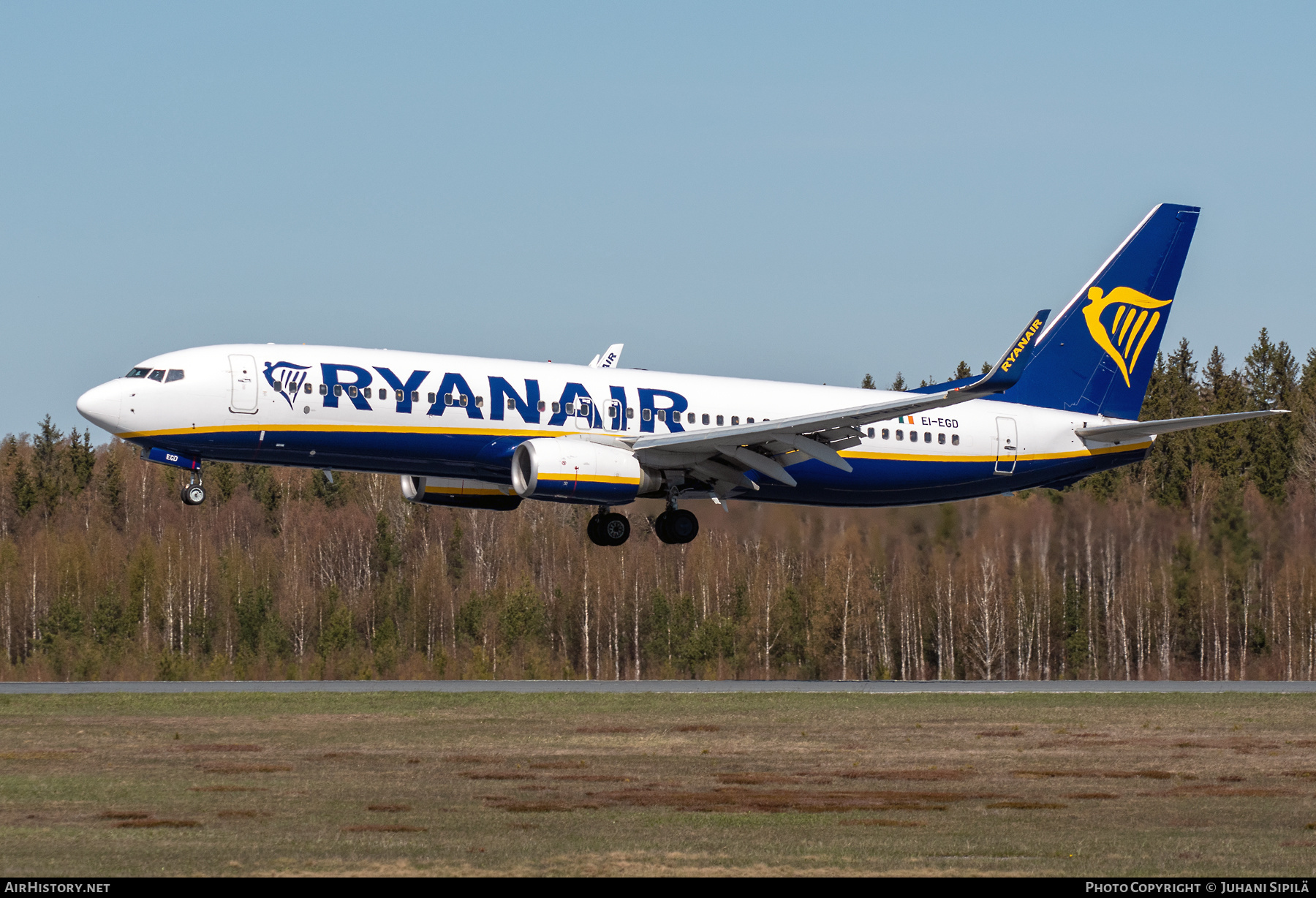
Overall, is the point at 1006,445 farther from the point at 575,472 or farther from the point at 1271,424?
the point at 1271,424

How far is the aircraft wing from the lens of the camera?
37.8 m

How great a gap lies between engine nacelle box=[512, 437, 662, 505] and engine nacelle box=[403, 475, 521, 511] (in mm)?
3978

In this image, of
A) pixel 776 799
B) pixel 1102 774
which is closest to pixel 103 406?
pixel 776 799

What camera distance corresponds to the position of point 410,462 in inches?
1519

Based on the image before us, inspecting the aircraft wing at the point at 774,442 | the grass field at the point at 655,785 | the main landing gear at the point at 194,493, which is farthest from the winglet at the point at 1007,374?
the main landing gear at the point at 194,493

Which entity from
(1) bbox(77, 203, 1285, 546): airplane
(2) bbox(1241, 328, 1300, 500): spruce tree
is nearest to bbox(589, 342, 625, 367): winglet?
(1) bbox(77, 203, 1285, 546): airplane

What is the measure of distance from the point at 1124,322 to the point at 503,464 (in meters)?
20.9

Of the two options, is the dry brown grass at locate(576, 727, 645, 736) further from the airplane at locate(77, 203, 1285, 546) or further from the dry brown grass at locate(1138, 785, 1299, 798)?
the dry brown grass at locate(1138, 785, 1299, 798)

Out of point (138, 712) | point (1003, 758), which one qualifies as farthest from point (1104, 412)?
point (138, 712)

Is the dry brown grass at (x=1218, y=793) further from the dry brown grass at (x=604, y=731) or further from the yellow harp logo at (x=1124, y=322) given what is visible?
the yellow harp logo at (x=1124, y=322)

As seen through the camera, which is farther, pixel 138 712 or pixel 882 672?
pixel 882 672

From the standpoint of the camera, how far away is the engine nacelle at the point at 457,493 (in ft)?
141
